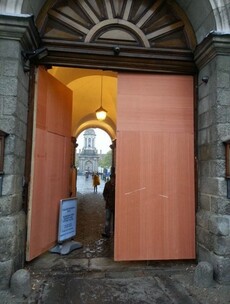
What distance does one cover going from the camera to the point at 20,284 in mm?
3469

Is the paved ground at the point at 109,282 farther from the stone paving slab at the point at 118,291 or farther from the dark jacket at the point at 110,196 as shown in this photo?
the dark jacket at the point at 110,196

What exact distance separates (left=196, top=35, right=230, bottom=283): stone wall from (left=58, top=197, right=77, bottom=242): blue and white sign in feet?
8.13

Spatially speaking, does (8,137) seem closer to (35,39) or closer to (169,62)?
(35,39)

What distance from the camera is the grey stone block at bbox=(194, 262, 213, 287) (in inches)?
150

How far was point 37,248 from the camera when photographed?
4531 millimetres

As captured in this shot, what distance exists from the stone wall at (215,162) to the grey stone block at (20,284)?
2620mm

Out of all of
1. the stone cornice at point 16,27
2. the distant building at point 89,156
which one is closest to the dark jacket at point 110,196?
the stone cornice at point 16,27

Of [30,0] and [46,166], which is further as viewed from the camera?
[46,166]

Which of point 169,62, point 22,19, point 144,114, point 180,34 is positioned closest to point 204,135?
point 144,114

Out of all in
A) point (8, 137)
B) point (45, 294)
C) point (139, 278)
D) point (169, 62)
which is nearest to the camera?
point (45, 294)

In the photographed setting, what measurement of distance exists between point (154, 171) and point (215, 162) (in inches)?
39.4

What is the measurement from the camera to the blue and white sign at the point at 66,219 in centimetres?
525

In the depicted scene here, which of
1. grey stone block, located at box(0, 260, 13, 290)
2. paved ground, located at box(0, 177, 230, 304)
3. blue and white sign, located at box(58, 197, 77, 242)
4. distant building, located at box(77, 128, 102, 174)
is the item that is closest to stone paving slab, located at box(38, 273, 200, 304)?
paved ground, located at box(0, 177, 230, 304)

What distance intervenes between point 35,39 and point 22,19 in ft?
1.70
